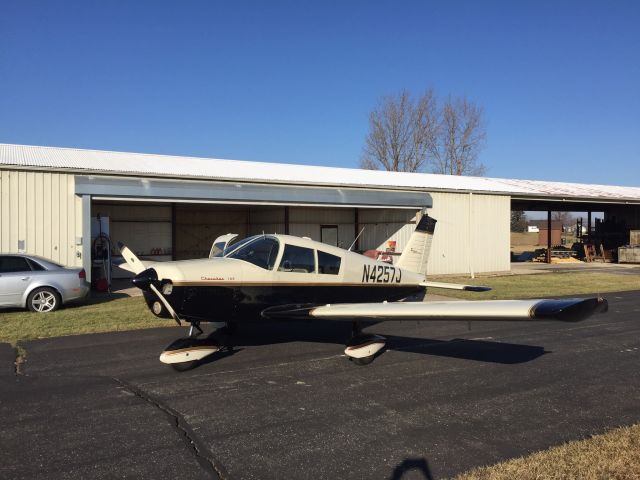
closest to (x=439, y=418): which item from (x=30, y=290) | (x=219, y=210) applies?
(x=30, y=290)

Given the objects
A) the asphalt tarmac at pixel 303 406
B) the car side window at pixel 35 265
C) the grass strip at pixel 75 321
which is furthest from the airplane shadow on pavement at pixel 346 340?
the car side window at pixel 35 265

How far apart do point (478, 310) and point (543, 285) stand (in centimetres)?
1499

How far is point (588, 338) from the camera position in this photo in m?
9.31

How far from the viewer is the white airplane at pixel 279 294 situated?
21.0 feet

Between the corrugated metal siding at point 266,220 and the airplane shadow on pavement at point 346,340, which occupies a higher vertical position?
the corrugated metal siding at point 266,220

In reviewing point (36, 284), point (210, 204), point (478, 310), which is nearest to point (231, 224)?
point (210, 204)

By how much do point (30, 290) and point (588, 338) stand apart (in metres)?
12.1

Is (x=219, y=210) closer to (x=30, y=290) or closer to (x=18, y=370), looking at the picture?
(x=30, y=290)

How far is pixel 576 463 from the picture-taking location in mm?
4047

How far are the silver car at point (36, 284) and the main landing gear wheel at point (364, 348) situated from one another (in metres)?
8.11

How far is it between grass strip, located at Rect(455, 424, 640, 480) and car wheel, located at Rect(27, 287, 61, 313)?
1119 cm

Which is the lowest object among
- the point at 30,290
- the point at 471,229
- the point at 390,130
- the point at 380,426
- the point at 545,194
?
the point at 380,426

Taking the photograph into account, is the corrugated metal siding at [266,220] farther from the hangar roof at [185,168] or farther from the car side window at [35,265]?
the car side window at [35,265]

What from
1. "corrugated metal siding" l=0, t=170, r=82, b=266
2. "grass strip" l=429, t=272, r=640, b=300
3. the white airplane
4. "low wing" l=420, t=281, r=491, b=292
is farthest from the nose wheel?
"corrugated metal siding" l=0, t=170, r=82, b=266
